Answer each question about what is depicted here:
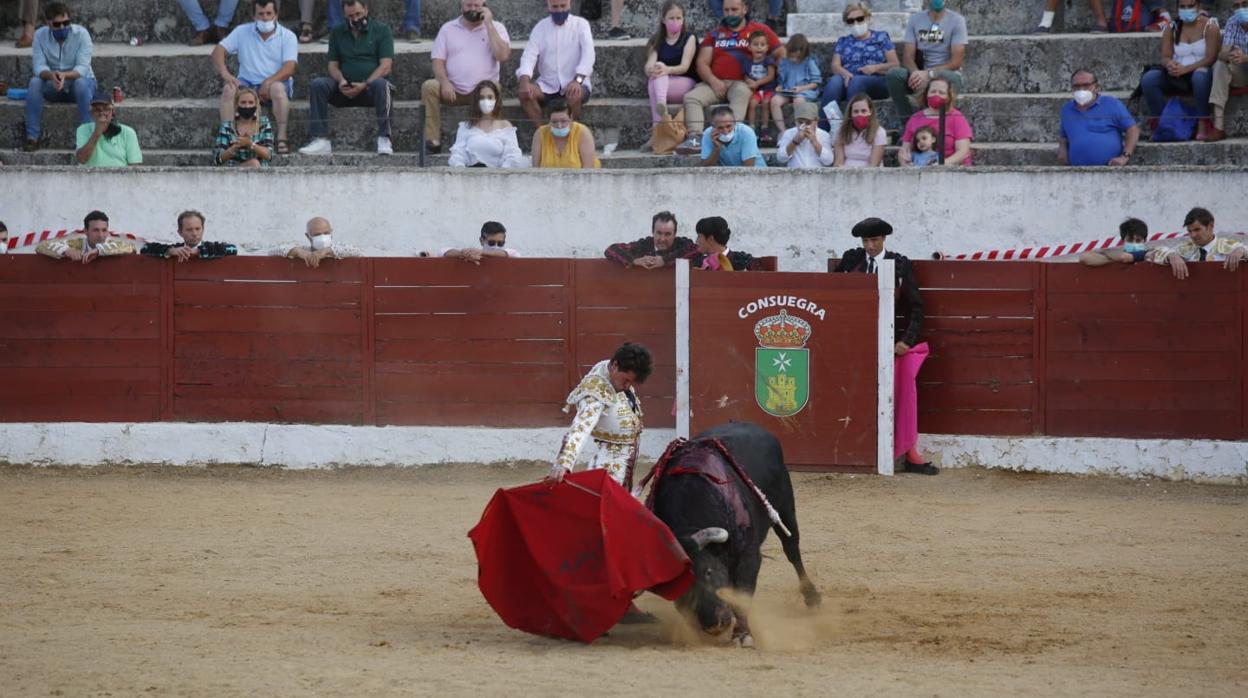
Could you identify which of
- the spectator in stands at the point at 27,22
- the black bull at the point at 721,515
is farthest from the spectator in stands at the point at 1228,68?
the spectator in stands at the point at 27,22

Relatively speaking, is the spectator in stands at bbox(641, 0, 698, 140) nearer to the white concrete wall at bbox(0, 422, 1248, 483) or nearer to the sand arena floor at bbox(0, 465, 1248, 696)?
the white concrete wall at bbox(0, 422, 1248, 483)

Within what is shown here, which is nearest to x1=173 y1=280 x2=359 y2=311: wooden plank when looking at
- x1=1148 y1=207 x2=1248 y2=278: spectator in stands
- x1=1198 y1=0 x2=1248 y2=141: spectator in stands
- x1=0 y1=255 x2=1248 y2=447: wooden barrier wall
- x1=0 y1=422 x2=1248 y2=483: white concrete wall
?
x1=0 y1=255 x2=1248 y2=447: wooden barrier wall

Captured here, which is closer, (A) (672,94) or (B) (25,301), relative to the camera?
(B) (25,301)

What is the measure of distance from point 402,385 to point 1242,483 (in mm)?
4961

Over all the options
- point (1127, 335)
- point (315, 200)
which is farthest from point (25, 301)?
point (1127, 335)

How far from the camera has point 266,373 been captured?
34.8 ft

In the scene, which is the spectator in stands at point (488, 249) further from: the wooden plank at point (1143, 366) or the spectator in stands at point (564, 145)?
the wooden plank at point (1143, 366)

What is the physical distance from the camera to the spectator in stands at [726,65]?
12.4 m

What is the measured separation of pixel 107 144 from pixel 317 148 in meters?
1.49

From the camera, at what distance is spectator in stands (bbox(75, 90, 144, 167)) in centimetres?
1236

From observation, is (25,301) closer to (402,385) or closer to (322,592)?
(402,385)

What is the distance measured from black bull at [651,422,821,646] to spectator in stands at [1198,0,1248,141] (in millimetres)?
6501

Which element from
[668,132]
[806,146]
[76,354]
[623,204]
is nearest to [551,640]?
[76,354]

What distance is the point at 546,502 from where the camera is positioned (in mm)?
6219
